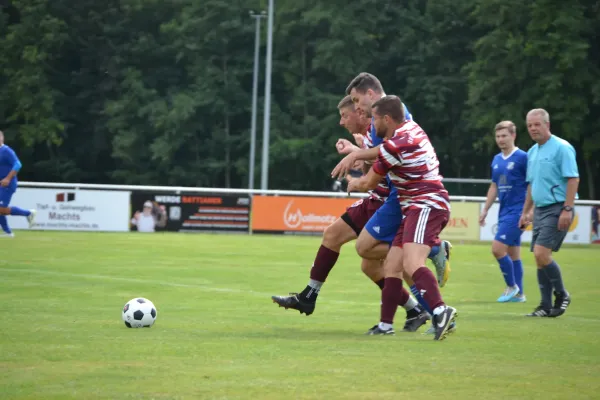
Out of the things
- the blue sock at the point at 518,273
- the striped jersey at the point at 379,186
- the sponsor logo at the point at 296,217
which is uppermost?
the striped jersey at the point at 379,186

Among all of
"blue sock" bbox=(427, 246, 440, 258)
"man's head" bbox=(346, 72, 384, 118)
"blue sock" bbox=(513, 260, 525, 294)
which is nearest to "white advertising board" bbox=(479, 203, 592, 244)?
"blue sock" bbox=(513, 260, 525, 294)

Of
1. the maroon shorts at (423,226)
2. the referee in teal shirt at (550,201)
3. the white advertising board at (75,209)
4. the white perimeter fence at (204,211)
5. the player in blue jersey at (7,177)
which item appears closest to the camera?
the maroon shorts at (423,226)

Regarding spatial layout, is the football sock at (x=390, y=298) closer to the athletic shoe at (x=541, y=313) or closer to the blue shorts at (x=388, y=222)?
the blue shorts at (x=388, y=222)

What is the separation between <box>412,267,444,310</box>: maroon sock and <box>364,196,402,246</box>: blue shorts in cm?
81

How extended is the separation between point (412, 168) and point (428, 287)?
0.96 m

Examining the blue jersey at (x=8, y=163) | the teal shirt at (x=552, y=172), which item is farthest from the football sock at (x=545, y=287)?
the blue jersey at (x=8, y=163)

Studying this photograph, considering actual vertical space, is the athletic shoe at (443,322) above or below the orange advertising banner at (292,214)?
above

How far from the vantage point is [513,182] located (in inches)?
565

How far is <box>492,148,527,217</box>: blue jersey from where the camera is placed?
14289 millimetres

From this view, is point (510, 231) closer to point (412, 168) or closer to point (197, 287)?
point (197, 287)

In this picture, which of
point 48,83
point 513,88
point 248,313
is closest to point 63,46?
point 48,83

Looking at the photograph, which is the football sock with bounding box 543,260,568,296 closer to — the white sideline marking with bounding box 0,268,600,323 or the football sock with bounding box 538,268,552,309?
the football sock with bounding box 538,268,552,309

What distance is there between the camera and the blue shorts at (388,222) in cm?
→ 947

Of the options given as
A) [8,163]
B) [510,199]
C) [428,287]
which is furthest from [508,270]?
[8,163]
